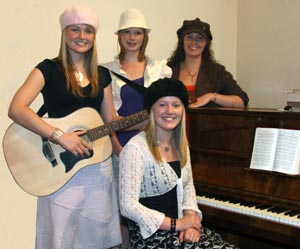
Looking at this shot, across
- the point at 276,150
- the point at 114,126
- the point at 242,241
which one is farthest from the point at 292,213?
the point at 114,126

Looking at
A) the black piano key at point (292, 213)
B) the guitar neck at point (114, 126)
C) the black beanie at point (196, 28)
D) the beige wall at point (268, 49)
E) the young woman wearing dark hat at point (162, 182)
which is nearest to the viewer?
the young woman wearing dark hat at point (162, 182)

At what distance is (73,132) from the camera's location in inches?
71.0

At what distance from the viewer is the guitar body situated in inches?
70.6

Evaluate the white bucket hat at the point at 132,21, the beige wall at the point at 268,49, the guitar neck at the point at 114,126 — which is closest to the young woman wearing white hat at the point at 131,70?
the white bucket hat at the point at 132,21

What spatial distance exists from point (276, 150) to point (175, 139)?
1.57 ft

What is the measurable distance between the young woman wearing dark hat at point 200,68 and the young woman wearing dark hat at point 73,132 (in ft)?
2.75

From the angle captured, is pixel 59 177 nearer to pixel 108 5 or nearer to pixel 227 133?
pixel 227 133

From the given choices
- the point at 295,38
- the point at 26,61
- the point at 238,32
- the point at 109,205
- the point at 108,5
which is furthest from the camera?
the point at 238,32

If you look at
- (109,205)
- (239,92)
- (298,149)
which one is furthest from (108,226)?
(239,92)

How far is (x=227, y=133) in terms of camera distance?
212 cm

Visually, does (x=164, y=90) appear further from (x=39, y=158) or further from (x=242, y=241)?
(x=242, y=241)

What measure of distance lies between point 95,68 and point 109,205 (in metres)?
0.64

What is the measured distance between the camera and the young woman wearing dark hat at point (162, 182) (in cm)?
166

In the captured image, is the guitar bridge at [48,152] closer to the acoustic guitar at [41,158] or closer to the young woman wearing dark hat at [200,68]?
the acoustic guitar at [41,158]
